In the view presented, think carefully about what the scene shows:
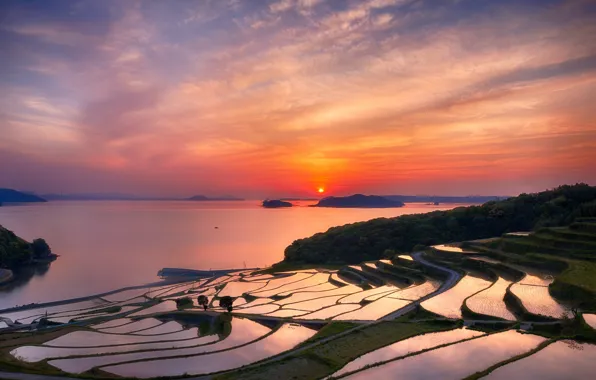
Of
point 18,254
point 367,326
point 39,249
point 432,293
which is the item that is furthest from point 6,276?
point 432,293

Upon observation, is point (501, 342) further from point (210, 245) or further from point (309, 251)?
point (210, 245)

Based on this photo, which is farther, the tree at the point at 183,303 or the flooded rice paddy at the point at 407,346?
the tree at the point at 183,303

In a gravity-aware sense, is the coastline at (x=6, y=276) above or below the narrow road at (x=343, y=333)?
below

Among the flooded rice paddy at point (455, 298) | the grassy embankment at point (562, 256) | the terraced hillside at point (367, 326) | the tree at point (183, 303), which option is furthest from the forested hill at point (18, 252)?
the grassy embankment at point (562, 256)

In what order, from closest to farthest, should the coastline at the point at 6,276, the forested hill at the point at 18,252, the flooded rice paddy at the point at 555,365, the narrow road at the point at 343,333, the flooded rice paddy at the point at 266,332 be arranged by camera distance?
the flooded rice paddy at the point at 555,365 → the flooded rice paddy at the point at 266,332 → the narrow road at the point at 343,333 → the coastline at the point at 6,276 → the forested hill at the point at 18,252

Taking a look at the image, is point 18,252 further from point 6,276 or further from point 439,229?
point 439,229

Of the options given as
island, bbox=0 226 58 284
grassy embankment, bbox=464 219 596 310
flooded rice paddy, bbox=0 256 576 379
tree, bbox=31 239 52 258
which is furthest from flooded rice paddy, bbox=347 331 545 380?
tree, bbox=31 239 52 258

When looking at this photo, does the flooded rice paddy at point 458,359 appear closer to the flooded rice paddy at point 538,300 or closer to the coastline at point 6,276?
the flooded rice paddy at point 538,300
